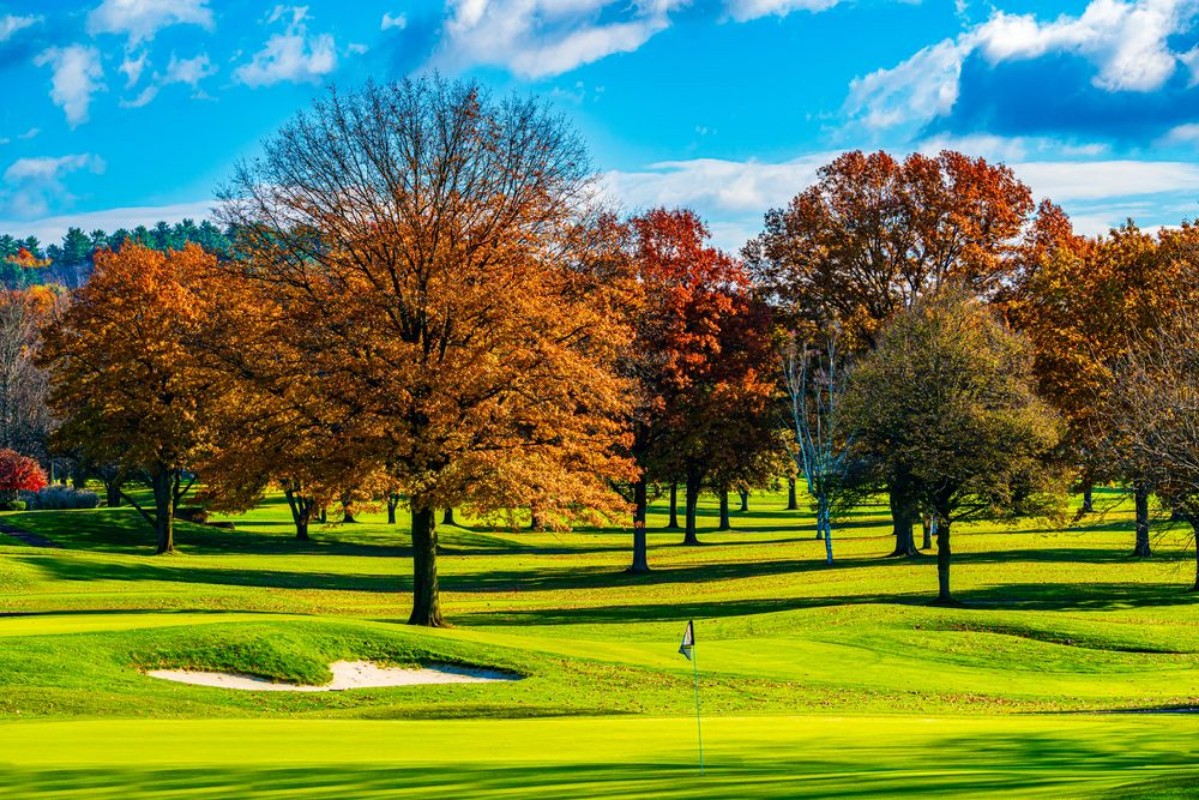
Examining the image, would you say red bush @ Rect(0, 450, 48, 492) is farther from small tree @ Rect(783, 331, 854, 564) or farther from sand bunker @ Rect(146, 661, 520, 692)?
sand bunker @ Rect(146, 661, 520, 692)

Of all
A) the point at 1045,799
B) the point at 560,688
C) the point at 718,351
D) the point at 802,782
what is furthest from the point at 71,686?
the point at 718,351

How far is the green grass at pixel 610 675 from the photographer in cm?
1354

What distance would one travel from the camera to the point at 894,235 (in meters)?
66.4

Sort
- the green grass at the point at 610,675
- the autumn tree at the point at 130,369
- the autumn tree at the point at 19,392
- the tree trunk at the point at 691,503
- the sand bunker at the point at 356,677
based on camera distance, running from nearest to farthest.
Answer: the green grass at the point at 610,675 → the sand bunker at the point at 356,677 → the autumn tree at the point at 130,369 → the tree trunk at the point at 691,503 → the autumn tree at the point at 19,392

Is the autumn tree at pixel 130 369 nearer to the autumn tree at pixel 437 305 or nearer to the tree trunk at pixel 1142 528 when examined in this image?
the autumn tree at pixel 437 305

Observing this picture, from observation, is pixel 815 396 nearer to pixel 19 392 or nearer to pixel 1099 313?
pixel 1099 313

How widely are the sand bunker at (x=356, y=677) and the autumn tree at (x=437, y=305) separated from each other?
5641 millimetres

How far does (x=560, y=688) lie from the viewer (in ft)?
89.8

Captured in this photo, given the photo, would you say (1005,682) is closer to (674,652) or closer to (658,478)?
(674,652)

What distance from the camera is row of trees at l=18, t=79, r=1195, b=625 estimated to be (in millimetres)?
34188

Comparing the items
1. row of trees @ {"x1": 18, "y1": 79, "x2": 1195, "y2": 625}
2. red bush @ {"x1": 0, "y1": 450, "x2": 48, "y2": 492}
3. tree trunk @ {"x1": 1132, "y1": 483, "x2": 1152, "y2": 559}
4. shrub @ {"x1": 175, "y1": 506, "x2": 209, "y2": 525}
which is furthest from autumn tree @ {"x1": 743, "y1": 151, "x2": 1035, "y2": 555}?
red bush @ {"x1": 0, "y1": 450, "x2": 48, "y2": 492}

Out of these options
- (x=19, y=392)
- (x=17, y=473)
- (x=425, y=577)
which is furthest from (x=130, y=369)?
(x=19, y=392)

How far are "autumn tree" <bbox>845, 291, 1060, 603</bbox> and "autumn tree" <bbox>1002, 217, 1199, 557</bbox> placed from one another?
11.3 ft

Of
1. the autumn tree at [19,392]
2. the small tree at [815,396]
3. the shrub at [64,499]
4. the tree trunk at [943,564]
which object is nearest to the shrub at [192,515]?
the shrub at [64,499]
